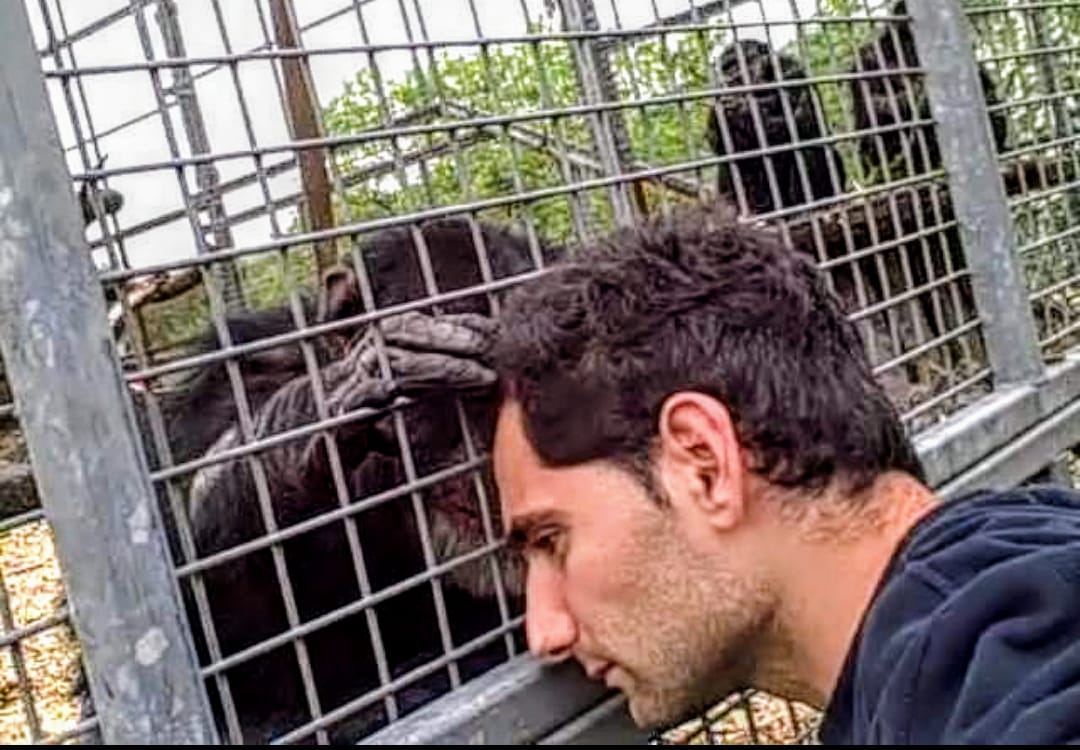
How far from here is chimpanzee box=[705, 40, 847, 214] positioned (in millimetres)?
2146

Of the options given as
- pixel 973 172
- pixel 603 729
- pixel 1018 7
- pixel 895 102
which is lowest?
pixel 603 729

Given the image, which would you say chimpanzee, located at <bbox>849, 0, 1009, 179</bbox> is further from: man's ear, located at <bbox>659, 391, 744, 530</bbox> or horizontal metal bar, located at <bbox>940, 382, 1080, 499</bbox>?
man's ear, located at <bbox>659, 391, 744, 530</bbox>

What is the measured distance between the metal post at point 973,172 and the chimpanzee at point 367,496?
82 centimetres

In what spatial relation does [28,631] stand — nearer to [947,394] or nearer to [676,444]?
[676,444]

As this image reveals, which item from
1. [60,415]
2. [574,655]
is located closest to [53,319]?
[60,415]

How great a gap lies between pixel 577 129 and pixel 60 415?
116cm

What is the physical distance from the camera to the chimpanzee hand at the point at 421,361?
152 cm

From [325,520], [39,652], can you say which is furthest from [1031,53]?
[39,652]

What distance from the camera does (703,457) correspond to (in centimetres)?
125

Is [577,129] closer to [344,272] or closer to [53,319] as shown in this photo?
[344,272]

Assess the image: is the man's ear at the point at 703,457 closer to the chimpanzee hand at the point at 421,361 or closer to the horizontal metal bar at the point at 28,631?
the chimpanzee hand at the point at 421,361

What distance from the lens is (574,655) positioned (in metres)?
1.45

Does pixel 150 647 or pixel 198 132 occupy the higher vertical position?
pixel 198 132

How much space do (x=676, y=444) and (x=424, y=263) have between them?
0.40 meters
